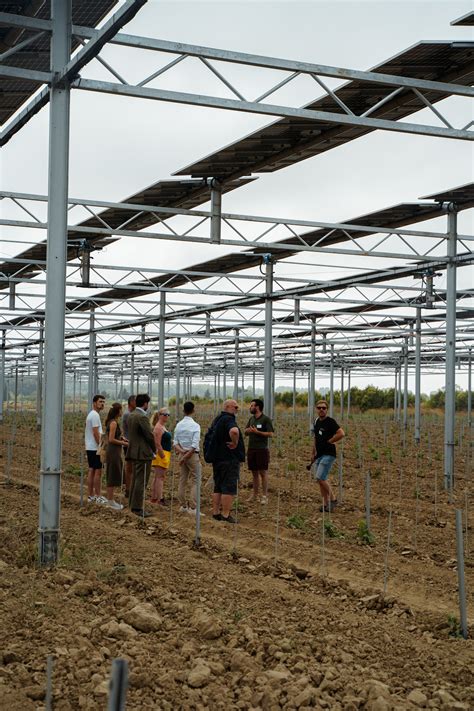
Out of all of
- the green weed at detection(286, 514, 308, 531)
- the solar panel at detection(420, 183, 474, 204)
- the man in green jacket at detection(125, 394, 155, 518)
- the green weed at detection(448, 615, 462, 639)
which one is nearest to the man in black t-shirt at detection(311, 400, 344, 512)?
the green weed at detection(286, 514, 308, 531)

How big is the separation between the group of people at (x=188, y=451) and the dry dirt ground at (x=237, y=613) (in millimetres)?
369

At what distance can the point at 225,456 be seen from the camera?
1029cm

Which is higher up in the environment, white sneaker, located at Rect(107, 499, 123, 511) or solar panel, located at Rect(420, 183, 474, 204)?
solar panel, located at Rect(420, 183, 474, 204)

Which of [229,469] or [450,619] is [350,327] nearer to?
[229,469]

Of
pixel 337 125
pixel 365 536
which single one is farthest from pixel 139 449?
pixel 337 125

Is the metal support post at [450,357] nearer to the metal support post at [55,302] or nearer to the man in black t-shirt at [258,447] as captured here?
the man in black t-shirt at [258,447]

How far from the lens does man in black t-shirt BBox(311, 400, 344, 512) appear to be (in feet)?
35.0

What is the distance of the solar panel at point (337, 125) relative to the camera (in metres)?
8.36

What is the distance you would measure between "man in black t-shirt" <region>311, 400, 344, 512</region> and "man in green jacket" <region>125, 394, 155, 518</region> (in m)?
2.16

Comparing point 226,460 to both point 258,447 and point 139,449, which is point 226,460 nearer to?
point 139,449

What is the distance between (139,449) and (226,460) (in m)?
1.09

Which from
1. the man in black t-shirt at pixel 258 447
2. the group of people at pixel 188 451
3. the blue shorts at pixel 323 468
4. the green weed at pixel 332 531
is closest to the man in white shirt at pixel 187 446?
the group of people at pixel 188 451

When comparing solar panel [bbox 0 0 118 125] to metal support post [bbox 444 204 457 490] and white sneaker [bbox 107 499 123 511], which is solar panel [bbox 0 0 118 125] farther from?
metal support post [bbox 444 204 457 490]

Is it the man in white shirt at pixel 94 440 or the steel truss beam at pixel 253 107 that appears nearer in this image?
the steel truss beam at pixel 253 107
